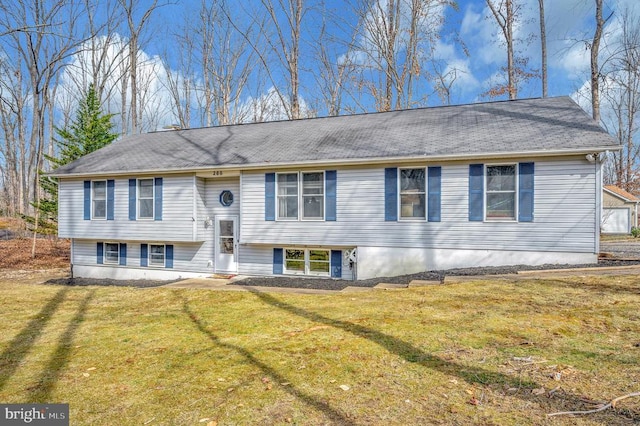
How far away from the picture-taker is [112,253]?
1383cm

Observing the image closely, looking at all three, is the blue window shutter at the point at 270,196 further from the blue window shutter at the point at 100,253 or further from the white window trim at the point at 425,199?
the blue window shutter at the point at 100,253

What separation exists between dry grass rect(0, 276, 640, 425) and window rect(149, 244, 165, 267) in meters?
6.68

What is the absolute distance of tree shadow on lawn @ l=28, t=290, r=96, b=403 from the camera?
3144mm

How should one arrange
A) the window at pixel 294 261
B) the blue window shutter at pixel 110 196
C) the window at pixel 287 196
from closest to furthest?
the window at pixel 287 196, the window at pixel 294 261, the blue window shutter at pixel 110 196

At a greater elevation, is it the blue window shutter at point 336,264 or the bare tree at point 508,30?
the bare tree at point 508,30

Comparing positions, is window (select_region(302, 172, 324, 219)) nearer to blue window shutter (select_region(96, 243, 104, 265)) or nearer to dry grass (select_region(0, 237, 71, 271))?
blue window shutter (select_region(96, 243, 104, 265))

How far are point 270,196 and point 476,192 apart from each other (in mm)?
5693

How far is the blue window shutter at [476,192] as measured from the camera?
373 inches

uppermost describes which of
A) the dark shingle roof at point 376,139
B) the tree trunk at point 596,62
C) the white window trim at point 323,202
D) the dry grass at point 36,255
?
the tree trunk at point 596,62

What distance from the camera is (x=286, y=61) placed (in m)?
21.8

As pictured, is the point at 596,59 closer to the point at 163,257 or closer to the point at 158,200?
the point at 158,200

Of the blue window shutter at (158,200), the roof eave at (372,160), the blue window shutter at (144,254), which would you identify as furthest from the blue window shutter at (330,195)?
the blue window shutter at (144,254)

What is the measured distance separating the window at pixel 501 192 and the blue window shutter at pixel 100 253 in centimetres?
1304

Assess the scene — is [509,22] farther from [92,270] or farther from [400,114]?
[92,270]
